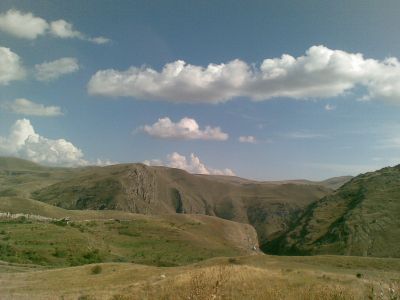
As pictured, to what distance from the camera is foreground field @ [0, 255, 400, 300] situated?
1307 cm

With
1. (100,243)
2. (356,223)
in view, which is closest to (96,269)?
(100,243)

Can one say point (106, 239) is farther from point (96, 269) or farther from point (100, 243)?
point (96, 269)

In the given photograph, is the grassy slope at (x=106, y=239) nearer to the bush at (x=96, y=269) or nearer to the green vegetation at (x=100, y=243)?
the green vegetation at (x=100, y=243)

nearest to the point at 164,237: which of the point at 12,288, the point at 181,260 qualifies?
the point at 181,260

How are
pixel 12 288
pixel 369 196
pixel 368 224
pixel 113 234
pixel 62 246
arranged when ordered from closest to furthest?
pixel 12 288 → pixel 62 246 → pixel 368 224 → pixel 113 234 → pixel 369 196

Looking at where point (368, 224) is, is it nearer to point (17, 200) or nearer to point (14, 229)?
point (14, 229)

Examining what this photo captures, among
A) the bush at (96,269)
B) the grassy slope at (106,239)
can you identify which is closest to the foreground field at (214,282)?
the bush at (96,269)

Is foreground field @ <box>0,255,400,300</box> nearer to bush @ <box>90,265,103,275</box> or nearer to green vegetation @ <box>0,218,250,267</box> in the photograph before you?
bush @ <box>90,265,103,275</box>

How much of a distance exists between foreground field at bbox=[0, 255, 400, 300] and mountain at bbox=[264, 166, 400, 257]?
1981 inches

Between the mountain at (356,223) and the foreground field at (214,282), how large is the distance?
50.3m

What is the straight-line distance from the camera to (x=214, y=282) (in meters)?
13.6

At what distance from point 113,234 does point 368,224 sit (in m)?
66.1

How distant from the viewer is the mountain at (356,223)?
327 ft

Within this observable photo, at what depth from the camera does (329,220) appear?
13062cm
